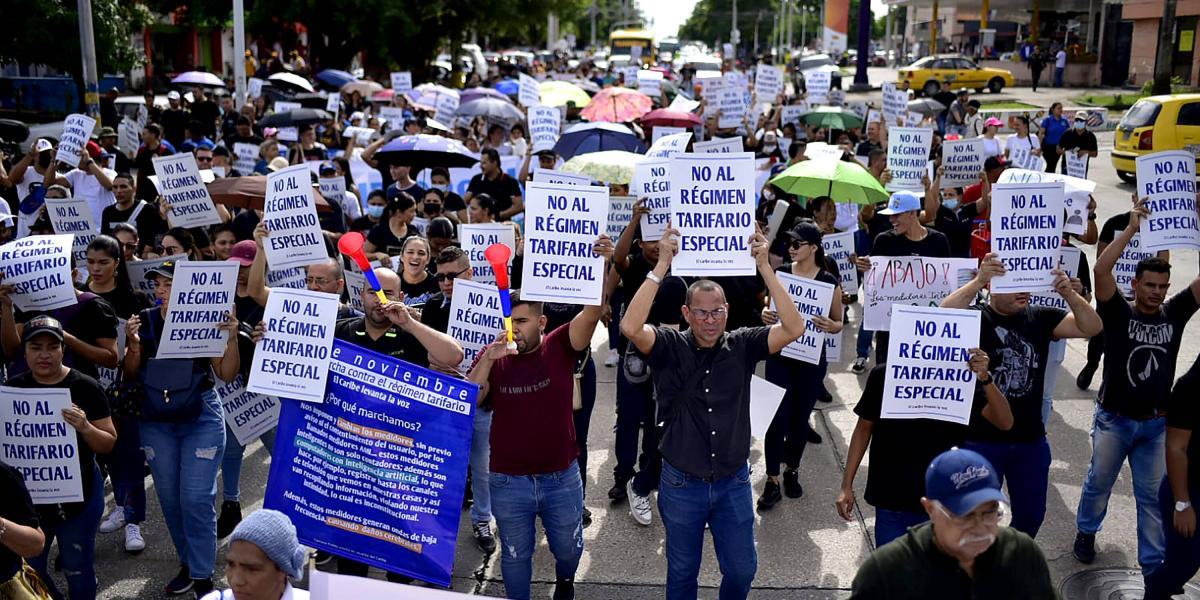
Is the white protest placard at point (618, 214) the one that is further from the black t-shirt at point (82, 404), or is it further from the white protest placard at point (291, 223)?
the black t-shirt at point (82, 404)

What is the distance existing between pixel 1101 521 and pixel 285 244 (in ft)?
17.2

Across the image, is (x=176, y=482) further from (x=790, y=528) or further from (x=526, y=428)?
(x=790, y=528)

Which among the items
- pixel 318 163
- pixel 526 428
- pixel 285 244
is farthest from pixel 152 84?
pixel 526 428

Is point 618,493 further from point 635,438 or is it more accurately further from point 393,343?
point 393,343

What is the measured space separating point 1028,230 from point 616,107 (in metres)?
11.5

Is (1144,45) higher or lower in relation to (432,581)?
higher

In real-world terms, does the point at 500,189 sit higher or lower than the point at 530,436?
higher

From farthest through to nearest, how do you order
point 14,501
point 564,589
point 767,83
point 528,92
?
point 767,83
point 528,92
point 564,589
point 14,501

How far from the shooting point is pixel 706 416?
5.16 m

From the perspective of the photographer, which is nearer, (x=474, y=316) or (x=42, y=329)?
(x=42, y=329)

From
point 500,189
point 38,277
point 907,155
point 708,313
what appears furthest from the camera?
point 907,155

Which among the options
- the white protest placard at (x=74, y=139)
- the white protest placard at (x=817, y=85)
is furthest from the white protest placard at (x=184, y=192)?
the white protest placard at (x=817, y=85)

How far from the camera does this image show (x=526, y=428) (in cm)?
533

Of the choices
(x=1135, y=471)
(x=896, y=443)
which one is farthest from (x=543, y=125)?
(x=896, y=443)
